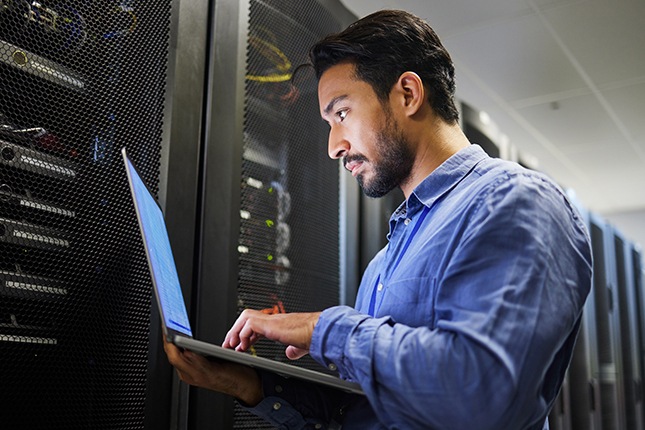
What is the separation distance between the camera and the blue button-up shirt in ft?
2.49

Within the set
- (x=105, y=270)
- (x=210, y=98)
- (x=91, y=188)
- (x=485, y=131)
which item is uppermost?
(x=485, y=131)

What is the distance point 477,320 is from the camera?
0.77 m

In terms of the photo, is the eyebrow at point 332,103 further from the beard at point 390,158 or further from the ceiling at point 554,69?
the ceiling at point 554,69

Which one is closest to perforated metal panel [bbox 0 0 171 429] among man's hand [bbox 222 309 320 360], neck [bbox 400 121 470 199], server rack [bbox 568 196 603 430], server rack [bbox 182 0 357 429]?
server rack [bbox 182 0 357 429]

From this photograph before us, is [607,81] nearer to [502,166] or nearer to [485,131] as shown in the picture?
[485,131]

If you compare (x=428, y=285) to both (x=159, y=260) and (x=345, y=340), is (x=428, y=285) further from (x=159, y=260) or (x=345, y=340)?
(x=159, y=260)

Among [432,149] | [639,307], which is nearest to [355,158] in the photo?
[432,149]

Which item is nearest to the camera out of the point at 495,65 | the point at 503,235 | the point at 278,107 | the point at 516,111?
the point at 503,235

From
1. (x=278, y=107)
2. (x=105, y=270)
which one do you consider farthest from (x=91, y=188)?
(x=278, y=107)

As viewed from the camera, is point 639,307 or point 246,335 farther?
point 639,307

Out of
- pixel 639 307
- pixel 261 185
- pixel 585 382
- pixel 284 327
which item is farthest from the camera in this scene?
pixel 639 307

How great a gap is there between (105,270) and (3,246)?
18cm

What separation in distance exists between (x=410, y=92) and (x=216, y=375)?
0.60 meters

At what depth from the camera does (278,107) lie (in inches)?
57.8
